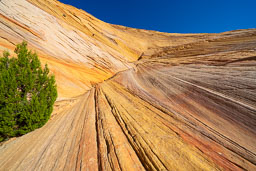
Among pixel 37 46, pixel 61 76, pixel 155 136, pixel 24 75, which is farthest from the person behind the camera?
pixel 37 46

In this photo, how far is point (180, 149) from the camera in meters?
2.90

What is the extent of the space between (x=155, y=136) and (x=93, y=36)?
20168 mm

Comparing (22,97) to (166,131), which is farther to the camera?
(22,97)

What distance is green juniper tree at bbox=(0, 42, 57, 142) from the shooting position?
17.8ft

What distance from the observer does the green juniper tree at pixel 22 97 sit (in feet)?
17.8

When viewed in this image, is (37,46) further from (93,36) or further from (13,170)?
(13,170)

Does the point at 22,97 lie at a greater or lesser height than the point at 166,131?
lesser

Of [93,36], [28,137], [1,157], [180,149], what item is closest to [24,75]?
[28,137]

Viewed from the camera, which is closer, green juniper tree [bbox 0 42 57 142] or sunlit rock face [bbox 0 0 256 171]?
sunlit rock face [bbox 0 0 256 171]

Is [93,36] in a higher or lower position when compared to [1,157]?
higher

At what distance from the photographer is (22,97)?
6094 mm

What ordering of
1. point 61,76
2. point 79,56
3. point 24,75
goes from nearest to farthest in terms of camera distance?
1. point 24,75
2. point 61,76
3. point 79,56

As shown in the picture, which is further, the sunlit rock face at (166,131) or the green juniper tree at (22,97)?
the green juniper tree at (22,97)

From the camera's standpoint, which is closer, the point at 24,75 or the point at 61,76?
the point at 24,75
